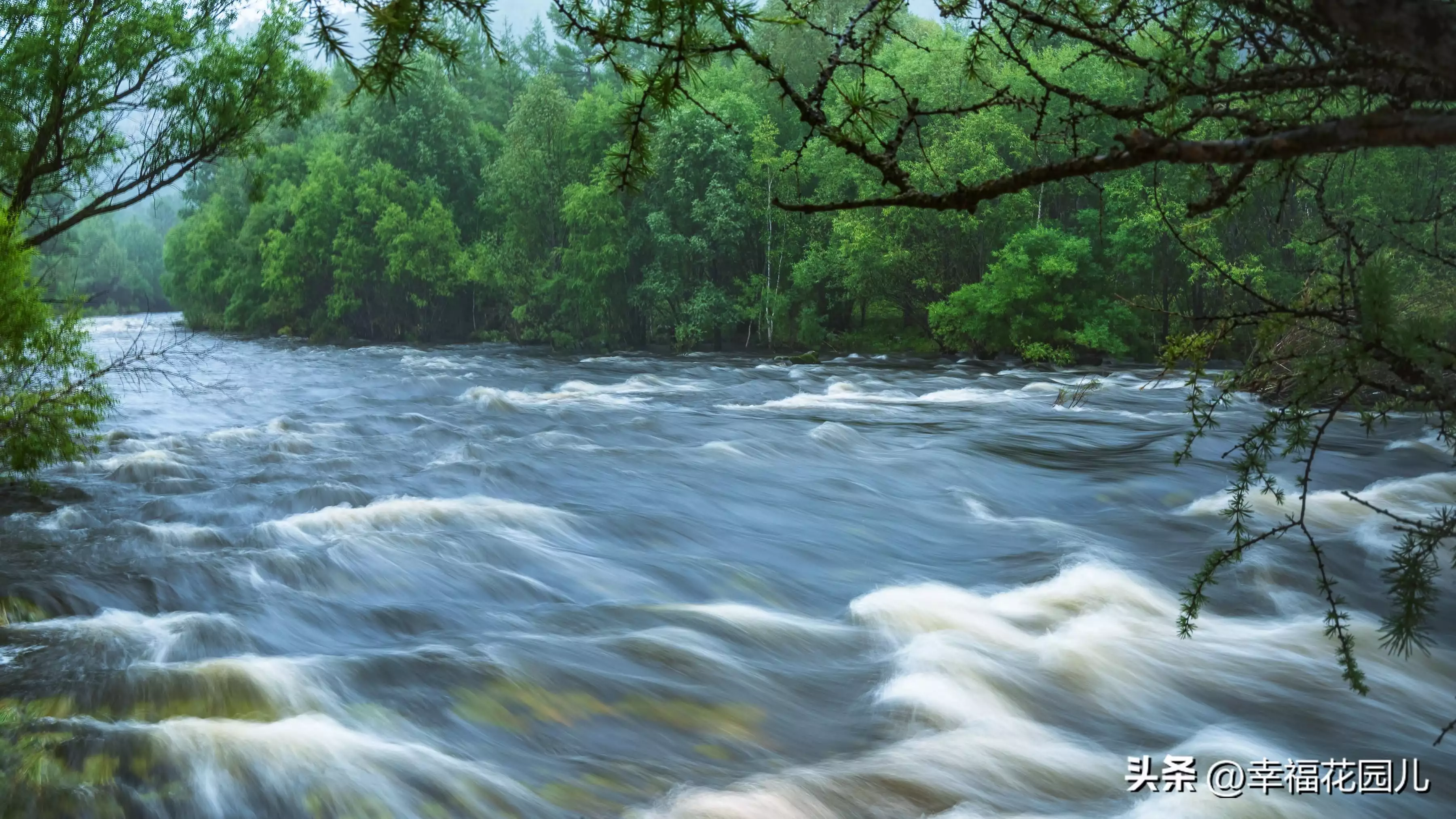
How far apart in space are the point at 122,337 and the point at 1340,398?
1567 inches

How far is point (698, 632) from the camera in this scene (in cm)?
741

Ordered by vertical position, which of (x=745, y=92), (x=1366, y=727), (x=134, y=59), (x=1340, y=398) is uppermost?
(x=745, y=92)

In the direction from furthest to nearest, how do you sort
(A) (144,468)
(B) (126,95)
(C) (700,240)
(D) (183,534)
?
(C) (700,240)
(B) (126,95)
(A) (144,468)
(D) (183,534)

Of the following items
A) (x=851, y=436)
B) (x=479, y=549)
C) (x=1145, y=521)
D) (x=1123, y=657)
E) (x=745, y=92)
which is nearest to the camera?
(x=1123, y=657)

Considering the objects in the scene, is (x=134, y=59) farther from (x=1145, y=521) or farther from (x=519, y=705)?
(x=1145, y=521)

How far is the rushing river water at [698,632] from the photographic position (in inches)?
206

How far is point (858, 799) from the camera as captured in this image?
504 centimetres

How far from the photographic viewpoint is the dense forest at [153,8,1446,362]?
2858cm

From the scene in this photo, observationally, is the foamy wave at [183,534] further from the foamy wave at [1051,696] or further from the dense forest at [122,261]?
the dense forest at [122,261]

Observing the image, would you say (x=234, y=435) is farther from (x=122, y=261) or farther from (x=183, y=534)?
(x=122, y=261)

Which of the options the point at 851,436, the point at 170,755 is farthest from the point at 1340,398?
the point at 851,436
